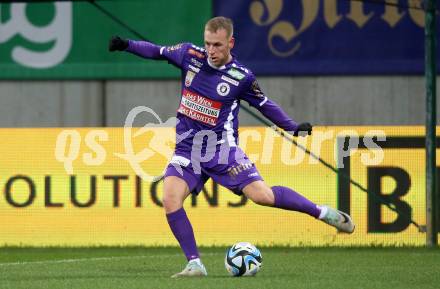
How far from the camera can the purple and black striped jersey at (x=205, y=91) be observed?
353 inches

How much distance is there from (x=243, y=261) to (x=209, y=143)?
90 centimetres

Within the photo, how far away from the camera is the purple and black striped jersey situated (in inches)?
353

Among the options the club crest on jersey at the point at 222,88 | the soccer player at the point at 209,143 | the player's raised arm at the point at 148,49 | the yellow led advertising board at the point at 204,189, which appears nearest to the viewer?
the player's raised arm at the point at 148,49

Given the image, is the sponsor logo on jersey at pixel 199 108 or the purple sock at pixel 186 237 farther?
the sponsor logo on jersey at pixel 199 108

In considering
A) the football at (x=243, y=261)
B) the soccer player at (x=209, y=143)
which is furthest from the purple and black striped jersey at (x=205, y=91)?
the football at (x=243, y=261)

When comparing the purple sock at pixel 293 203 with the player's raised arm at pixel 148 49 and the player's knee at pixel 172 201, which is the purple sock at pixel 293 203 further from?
the player's raised arm at pixel 148 49

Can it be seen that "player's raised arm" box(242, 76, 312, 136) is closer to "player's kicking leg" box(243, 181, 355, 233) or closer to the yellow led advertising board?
"player's kicking leg" box(243, 181, 355, 233)

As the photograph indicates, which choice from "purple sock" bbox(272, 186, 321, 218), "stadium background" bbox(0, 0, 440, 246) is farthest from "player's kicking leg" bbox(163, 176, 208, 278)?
"stadium background" bbox(0, 0, 440, 246)

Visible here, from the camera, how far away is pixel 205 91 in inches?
354

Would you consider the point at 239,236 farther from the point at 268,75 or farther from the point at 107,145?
the point at 268,75

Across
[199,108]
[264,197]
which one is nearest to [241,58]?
[199,108]

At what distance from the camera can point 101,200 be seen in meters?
12.8

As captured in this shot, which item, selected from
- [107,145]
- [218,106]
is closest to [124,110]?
[107,145]

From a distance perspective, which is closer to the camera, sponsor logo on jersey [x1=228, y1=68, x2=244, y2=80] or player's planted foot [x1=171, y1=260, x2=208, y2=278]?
player's planted foot [x1=171, y1=260, x2=208, y2=278]
